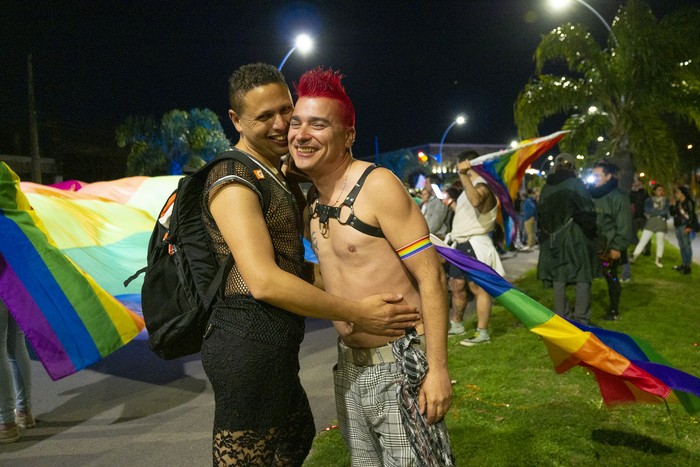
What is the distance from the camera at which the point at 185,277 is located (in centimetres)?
213

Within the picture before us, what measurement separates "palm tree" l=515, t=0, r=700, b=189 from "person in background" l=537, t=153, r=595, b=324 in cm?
811

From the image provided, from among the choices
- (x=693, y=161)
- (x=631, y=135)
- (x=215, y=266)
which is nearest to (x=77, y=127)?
(x=631, y=135)

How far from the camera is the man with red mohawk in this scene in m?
2.07

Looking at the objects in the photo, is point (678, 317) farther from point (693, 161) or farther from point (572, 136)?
point (693, 161)

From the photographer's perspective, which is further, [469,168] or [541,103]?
[541,103]

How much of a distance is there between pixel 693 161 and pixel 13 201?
150 ft

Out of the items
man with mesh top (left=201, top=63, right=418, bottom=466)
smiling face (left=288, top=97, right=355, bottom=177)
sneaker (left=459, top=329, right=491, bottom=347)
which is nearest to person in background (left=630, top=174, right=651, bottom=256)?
sneaker (left=459, top=329, right=491, bottom=347)

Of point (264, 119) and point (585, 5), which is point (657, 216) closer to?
point (585, 5)

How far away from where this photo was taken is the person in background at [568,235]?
680cm

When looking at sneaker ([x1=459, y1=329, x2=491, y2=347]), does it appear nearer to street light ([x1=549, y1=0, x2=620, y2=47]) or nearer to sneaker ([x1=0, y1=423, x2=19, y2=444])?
sneaker ([x1=0, y1=423, x2=19, y2=444])

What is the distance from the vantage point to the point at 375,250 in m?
2.16

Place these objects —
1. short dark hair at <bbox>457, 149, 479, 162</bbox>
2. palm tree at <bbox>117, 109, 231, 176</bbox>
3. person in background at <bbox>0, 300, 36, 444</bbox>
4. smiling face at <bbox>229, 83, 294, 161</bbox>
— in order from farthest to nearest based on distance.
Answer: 1. palm tree at <bbox>117, 109, 231, 176</bbox>
2. short dark hair at <bbox>457, 149, 479, 162</bbox>
3. person in background at <bbox>0, 300, 36, 444</bbox>
4. smiling face at <bbox>229, 83, 294, 161</bbox>

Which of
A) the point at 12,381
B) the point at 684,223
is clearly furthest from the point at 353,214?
the point at 684,223

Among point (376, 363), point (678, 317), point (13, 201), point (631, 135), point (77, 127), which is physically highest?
point (77, 127)
